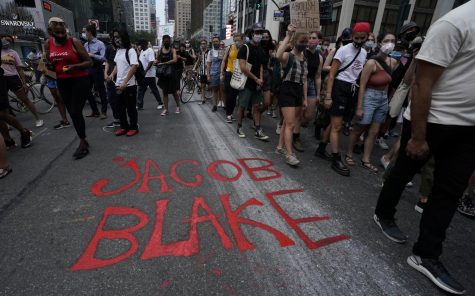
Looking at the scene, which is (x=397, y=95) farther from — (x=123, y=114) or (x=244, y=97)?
(x=123, y=114)

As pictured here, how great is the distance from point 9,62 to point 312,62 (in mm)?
5821

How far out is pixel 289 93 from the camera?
404 centimetres

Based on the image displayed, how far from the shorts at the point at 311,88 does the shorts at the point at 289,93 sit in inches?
27.6

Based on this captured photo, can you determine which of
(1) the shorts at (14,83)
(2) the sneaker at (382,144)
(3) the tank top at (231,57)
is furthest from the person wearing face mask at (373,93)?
(1) the shorts at (14,83)

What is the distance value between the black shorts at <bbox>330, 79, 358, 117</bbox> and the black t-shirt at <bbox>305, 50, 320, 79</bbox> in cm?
81

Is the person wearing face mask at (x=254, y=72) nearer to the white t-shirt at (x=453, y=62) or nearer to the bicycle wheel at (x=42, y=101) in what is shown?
the white t-shirt at (x=453, y=62)

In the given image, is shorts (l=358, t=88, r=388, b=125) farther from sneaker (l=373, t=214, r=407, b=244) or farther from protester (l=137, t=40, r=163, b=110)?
protester (l=137, t=40, r=163, b=110)

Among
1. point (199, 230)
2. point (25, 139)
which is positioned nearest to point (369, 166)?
point (199, 230)

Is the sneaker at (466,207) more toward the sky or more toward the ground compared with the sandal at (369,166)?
more toward the sky

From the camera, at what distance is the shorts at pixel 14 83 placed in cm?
541

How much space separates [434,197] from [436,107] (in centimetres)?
64

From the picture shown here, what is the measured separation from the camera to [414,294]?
182 centimetres

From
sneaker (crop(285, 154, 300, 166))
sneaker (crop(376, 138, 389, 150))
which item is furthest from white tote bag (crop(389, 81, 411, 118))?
sneaker (crop(376, 138, 389, 150))

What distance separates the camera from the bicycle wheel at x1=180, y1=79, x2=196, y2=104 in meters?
9.35
